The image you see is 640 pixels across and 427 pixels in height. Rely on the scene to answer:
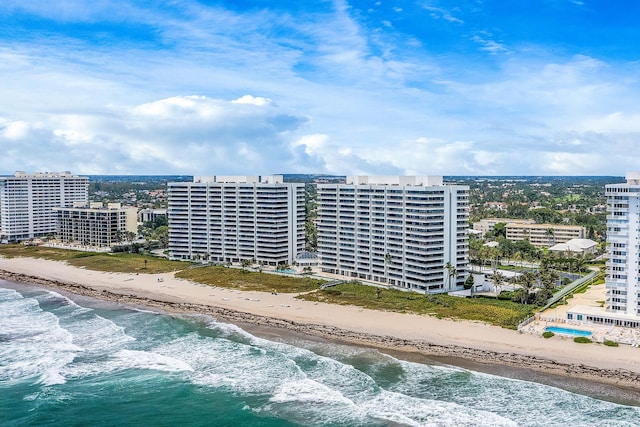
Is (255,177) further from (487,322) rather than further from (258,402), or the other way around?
(258,402)

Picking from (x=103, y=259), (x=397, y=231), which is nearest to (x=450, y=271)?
(x=397, y=231)

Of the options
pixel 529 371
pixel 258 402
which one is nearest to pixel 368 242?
pixel 529 371

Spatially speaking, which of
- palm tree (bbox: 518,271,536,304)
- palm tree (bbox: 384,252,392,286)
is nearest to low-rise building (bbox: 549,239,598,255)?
palm tree (bbox: 518,271,536,304)

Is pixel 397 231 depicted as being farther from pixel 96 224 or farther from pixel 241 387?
pixel 96 224

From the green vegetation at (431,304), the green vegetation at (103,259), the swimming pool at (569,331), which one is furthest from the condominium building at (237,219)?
the swimming pool at (569,331)

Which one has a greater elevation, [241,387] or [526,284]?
[526,284]

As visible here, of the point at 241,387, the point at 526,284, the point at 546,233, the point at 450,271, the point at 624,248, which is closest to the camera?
the point at 241,387
